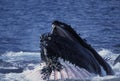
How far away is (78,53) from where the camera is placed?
20.9m

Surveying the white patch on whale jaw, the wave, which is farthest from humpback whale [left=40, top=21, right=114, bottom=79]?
the wave

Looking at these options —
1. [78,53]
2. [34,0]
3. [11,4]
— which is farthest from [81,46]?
[34,0]

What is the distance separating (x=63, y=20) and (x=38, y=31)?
38.2 feet

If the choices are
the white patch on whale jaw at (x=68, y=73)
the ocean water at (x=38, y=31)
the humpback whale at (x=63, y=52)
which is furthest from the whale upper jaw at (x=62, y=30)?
the ocean water at (x=38, y=31)

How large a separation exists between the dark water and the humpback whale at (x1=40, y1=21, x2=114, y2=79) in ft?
36.8

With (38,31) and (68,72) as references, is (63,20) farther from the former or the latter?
(68,72)

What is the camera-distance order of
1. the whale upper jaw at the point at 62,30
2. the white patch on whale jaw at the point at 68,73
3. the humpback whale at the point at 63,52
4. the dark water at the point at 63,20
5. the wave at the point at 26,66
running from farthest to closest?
the dark water at the point at 63,20 → the wave at the point at 26,66 → the whale upper jaw at the point at 62,30 → the white patch on whale jaw at the point at 68,73 → the humpback whale at the point at 63,52

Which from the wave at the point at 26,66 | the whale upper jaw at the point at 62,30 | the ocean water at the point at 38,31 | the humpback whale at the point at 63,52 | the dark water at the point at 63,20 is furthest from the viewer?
the dark water at the point at 63,20

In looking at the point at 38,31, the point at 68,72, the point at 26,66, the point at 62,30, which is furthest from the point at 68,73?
the point at 38,31

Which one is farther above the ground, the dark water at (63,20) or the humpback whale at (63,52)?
the humpback whale at (63,52)

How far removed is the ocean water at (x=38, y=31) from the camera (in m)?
25.2

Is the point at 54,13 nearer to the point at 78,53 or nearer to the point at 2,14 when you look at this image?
the point at 2,14

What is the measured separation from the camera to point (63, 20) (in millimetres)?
55781

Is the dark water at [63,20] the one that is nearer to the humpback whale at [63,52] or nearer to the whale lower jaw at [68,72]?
the humpback whale at [63,52]
